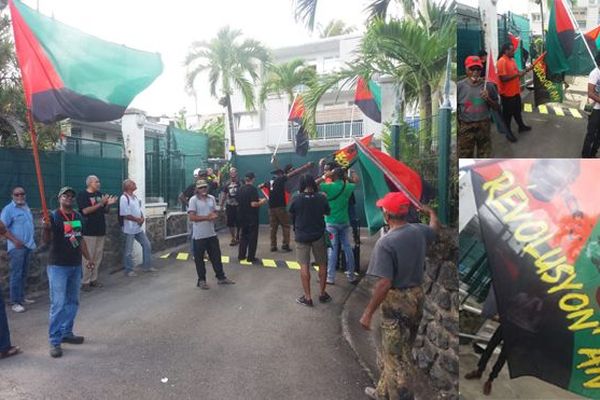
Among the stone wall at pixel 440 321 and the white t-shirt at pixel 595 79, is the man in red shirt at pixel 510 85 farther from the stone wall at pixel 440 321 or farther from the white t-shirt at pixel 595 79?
the stone wall at pixel 440 321

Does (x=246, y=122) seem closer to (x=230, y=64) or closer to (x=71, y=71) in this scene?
(x=230, y=64)

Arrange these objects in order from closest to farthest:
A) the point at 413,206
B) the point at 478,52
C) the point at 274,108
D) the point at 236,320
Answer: the point at 478,52 < the point at 413,206 < the point at 236,320 < the point at 274,108

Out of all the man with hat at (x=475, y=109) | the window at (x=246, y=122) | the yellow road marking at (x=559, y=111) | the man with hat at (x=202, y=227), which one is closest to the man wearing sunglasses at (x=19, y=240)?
the man with hat at (x=202, y=227)

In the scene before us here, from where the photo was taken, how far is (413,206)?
295cm

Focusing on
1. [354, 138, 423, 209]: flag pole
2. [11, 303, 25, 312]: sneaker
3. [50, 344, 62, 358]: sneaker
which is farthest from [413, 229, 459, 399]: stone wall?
[11, 303, 25, 312]: sneaker

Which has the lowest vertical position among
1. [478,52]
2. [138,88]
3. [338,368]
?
Answer: [338,368]

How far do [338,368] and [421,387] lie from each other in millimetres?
974

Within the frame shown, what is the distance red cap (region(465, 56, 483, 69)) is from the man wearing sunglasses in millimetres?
5722

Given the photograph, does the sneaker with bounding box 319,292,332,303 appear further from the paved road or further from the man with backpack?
the man with backpack

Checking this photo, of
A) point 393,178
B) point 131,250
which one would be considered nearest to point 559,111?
point 393,178

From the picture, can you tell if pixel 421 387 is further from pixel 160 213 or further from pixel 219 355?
pixel 160 213

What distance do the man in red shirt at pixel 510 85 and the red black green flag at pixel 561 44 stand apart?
0.34ft

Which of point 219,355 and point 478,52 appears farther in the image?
point 219,355

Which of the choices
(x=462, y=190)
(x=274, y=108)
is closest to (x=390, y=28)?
(x=462, y=190)
